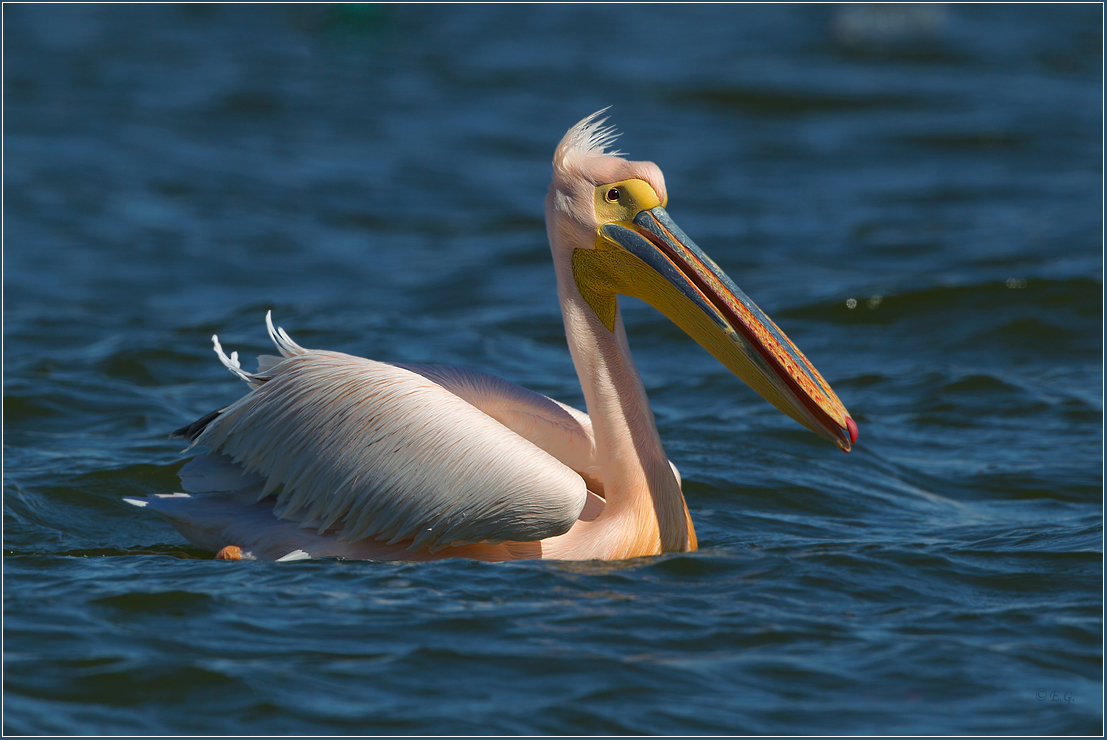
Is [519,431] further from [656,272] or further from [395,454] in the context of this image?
[656,272]

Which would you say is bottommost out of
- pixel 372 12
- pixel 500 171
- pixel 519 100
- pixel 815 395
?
pixel 815 395

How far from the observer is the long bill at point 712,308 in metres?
4.23

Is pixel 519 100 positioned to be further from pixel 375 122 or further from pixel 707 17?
pixel 707 17

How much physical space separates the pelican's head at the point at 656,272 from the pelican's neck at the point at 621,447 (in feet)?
0.20

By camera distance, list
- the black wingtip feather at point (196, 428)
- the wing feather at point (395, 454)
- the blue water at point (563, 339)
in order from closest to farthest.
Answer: the blue water at point (563, 339), the wing feather at point (395, 454), the black wingtip feather at point (196, 428)

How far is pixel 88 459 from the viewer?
224 inches

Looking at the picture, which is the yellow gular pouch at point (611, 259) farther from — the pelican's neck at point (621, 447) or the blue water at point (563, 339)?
the blue water at point (563, 339)

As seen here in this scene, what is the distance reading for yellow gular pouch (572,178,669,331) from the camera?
14.4ft

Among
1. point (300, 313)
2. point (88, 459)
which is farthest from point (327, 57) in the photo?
point (88, 459)

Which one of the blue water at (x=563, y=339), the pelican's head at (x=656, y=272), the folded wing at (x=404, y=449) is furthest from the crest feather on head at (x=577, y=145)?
the blue water at (x=563, y=339)

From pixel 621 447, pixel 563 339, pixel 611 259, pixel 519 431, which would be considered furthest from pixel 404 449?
pixel 563 339

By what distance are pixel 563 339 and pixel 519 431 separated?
11.7 feet

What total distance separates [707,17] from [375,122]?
773cm

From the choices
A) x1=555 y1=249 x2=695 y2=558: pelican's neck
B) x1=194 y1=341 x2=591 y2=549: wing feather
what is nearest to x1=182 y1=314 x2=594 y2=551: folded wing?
x1=194 y1=341 x2=591 y2=549: wing feather
